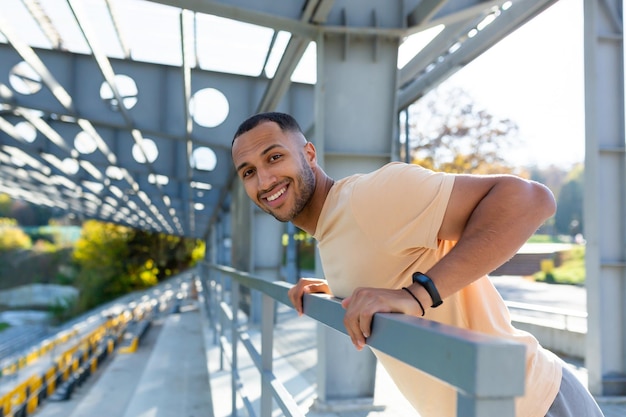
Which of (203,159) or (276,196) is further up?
(203,159)

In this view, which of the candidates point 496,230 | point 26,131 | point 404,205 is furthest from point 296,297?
point 26,131

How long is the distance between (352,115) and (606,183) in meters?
2.64

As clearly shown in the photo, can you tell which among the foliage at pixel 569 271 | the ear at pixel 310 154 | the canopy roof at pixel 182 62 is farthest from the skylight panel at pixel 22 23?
the foliage at pixel 569 271

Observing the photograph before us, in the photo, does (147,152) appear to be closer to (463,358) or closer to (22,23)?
(22,23)

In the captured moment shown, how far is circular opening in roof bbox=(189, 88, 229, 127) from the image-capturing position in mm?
9725

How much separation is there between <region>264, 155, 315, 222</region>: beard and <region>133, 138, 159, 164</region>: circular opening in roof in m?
11.8

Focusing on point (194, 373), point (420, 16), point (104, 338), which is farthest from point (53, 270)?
point (420, 16)

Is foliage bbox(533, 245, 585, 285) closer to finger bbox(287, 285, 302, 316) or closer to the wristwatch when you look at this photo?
finger bbox(287, 285, 302, 316)

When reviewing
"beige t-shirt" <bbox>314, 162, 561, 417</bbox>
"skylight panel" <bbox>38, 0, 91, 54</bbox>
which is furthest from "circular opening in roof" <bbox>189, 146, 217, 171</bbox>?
"beige t-shirt" <bbox>314, 162, 561, 417</bbox>

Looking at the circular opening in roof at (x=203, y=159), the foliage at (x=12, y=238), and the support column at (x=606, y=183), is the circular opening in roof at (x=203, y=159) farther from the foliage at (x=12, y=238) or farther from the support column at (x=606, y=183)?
the foliage at (x=12, y=238)

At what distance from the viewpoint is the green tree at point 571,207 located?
4041 centimetres

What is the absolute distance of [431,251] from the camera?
162 centimetres

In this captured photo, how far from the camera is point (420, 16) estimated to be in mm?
5402

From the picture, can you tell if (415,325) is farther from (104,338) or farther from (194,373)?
(104,338)
